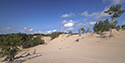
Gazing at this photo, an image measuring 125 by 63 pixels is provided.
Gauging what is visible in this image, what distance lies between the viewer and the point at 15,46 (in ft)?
22.3

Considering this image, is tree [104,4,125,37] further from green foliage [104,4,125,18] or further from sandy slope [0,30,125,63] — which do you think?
sandy slope [0,30,125,63]

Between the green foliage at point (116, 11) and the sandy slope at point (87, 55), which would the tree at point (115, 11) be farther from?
the sandy slope at point (87, 55)

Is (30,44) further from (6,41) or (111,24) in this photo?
(111,24)

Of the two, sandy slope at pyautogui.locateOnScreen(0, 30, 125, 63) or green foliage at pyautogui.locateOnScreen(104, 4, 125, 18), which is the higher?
green foliage at pyautogui.locateOnScreen(104, 4, 125, 18)

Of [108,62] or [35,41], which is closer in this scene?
[108,62]

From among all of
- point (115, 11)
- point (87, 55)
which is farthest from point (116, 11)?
point (87, 55)

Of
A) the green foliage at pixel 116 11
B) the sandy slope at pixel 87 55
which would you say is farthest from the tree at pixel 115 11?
the sandy slope at pixel 87 55

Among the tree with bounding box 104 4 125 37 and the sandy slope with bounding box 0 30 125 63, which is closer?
the sandy slope with bounding box 0 30 125 63

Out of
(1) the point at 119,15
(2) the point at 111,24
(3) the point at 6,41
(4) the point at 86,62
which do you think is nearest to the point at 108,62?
(4) the point at 86,62

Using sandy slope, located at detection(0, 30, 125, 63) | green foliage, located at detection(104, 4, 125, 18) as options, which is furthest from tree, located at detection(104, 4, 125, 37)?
sandy slope, located at detection(0, 30, 125, 63)

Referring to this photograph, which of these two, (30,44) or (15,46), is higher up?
(15,46)

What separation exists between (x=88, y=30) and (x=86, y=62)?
3838 centimetres

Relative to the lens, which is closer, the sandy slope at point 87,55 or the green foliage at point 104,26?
the sandy slope at point 87,55

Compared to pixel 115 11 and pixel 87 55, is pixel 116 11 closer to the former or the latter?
pixel 115 11
